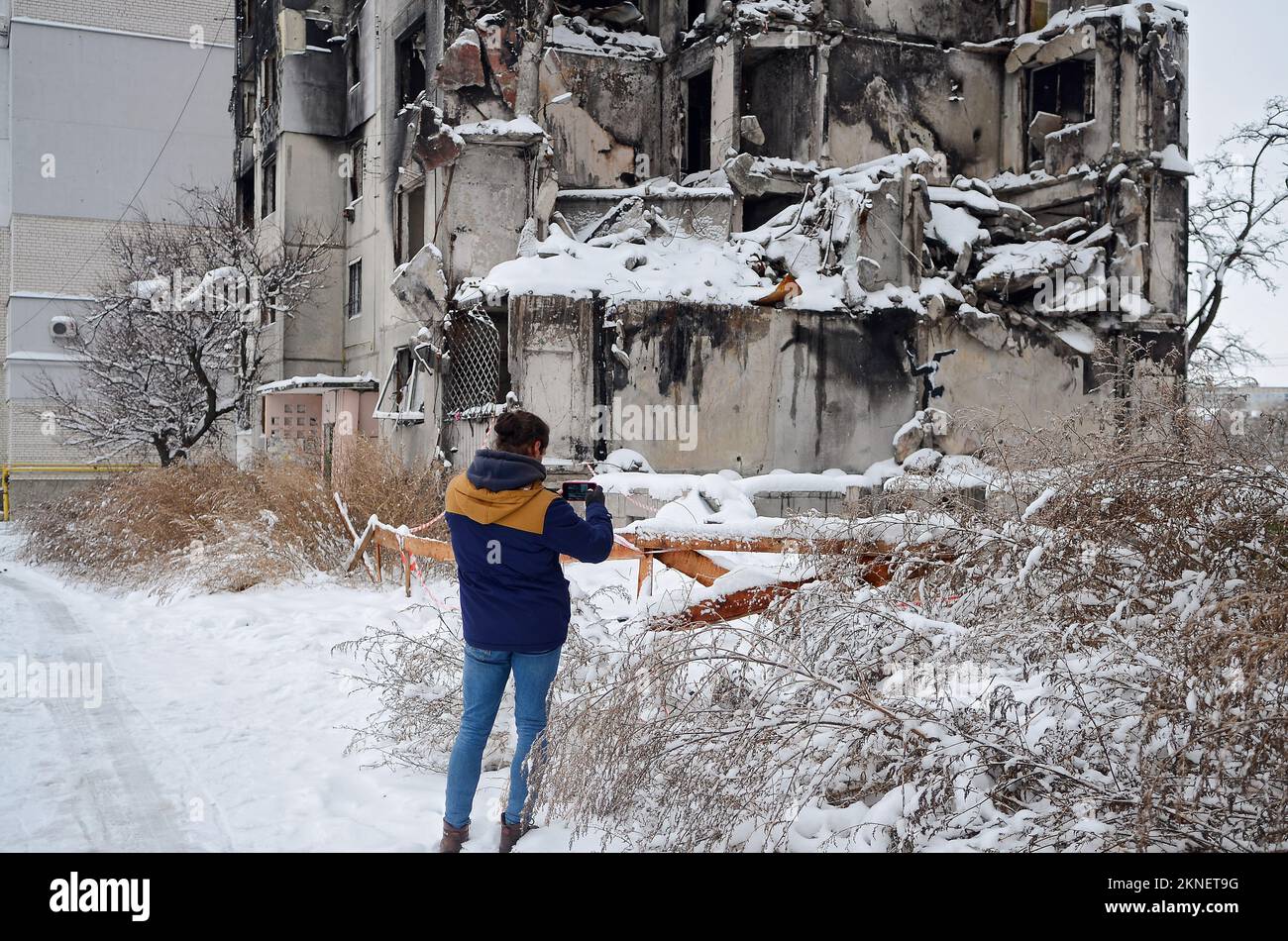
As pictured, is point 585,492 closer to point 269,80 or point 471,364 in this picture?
point 471,364

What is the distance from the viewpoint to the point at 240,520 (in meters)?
13.2

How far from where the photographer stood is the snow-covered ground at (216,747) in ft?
16.3

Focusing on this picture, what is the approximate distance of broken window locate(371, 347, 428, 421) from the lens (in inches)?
770

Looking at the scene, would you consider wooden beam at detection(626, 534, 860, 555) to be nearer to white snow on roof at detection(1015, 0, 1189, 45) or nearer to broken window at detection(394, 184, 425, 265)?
broken window at detection(394, 184, 425, 265)

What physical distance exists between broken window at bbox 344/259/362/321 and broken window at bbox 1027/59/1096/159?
50.2 ft

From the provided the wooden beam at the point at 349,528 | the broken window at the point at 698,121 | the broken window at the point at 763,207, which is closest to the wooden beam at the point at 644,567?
the wooden beam at the point at 349,528

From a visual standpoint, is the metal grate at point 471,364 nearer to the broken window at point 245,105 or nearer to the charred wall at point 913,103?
the charred wall at point 913,103

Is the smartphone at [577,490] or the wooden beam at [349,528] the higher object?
the smartphone at [577,490]

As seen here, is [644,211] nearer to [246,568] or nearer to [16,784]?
[246,568]

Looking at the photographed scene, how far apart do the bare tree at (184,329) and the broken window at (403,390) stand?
11.2 feet

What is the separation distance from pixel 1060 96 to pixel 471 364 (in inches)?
525

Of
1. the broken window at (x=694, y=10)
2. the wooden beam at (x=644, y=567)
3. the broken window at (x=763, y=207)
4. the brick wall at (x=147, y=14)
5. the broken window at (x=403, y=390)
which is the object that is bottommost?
the wooden beam at (x=644, y=567)

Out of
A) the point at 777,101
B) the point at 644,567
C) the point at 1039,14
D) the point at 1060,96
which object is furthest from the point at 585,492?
the point at 1039,14

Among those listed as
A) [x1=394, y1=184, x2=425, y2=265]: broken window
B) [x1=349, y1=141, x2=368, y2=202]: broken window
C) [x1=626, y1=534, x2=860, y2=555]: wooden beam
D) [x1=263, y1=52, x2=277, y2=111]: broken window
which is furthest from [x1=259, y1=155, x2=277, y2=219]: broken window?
[x1=626, y1=534, x2=860, y2=555]: wooden beam
